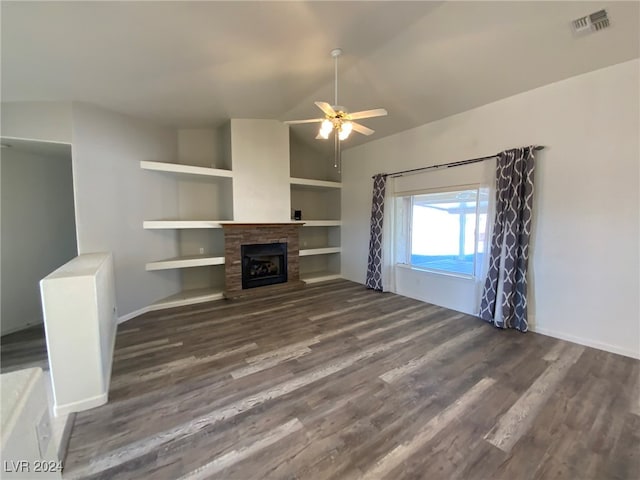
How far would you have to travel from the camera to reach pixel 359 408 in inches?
81.4

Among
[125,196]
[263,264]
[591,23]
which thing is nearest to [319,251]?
[263,264]

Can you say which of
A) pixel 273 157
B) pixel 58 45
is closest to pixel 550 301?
pixel 273 157

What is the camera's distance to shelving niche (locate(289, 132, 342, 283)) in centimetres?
647

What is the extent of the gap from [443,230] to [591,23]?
9.54ft

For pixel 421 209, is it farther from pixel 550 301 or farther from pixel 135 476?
pixel 135 476

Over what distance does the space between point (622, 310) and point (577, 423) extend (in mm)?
1750

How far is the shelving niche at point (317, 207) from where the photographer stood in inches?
255

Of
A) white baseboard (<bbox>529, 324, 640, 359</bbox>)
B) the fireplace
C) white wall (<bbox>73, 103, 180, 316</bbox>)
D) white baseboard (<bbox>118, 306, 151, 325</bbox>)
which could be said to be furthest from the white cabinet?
white baseboard (<bbox>529, 324, 640, 359</bbox>)

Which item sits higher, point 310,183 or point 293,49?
point 293,49

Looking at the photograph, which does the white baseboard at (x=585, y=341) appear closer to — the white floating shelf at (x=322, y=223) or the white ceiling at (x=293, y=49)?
the white ceiling at (x=293, y=49)

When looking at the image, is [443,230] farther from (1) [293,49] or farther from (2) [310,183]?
(1) [293,49]

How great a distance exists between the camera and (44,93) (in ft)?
9.88

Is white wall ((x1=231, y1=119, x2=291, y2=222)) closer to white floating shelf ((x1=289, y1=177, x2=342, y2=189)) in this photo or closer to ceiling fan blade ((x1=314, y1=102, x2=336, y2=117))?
white floating shelf ((x1=289, y1=177, x2=342, y2=189))

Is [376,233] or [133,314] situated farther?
[376,233]
